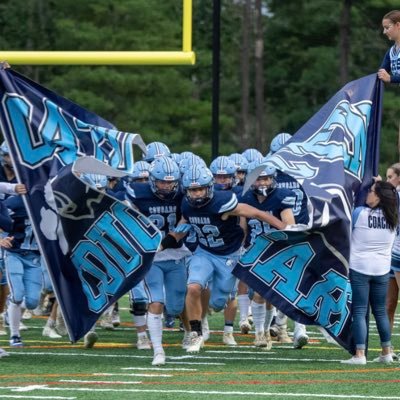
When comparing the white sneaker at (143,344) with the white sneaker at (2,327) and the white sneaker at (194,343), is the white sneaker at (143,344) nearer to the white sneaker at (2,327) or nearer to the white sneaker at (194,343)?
the white sneaker at (194,343)

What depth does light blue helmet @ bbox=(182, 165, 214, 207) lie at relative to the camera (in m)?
11.9

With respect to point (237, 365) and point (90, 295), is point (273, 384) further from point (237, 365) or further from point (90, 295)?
point (90, 295)

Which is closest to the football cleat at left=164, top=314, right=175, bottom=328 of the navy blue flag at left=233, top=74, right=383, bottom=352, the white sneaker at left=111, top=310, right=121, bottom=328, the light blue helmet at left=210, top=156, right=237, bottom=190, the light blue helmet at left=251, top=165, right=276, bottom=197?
the white sneaker at left=111, top=310, right=121, bottom=328

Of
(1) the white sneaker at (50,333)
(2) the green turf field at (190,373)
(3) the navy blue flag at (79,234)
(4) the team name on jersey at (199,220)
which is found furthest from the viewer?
(1) the white sneaker at (50,333)

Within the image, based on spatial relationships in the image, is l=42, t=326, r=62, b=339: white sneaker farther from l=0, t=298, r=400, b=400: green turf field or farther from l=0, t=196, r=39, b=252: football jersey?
l=0, t=196, r=39, b=252: football jersey

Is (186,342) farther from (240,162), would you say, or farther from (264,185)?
(240,162)

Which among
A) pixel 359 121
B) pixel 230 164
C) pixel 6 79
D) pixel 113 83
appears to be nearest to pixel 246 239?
pixel 230 164

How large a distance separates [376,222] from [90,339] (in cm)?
291

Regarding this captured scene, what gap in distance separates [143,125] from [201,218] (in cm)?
2747

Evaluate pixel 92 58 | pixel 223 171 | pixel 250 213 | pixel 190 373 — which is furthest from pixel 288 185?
pixel 190 373

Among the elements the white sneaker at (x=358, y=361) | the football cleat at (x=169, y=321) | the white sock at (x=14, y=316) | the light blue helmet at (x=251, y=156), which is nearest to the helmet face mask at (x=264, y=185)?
the light blue helmet at (x=251, y=156)

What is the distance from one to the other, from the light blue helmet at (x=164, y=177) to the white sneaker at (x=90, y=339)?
137 centimetres

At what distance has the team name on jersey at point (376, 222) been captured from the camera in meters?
11.5

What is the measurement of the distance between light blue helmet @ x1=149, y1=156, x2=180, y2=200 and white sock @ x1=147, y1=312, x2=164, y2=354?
118cm
